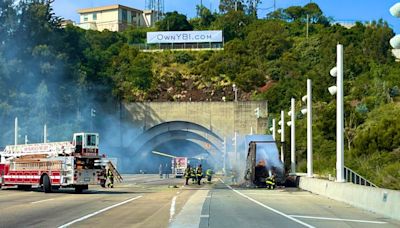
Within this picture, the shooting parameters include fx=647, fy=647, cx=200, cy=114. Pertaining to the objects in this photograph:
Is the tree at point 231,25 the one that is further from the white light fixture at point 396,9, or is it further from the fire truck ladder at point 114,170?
the white light fixture at point 396,9

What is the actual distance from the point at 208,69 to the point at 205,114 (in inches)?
1190

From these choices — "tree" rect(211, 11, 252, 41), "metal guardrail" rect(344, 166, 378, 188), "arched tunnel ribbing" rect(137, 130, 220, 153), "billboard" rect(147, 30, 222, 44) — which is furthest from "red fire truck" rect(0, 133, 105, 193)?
"tree" rect(211, 11, 252, 41)

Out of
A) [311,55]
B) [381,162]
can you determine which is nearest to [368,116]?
[381,162]

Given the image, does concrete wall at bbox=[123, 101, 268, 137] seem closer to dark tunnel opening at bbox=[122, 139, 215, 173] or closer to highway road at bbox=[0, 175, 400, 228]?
dark tunnel opening at bbox=[122, 139, 215, 173]

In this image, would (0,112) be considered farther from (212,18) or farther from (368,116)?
(212,18)

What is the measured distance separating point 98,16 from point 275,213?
7106 inches

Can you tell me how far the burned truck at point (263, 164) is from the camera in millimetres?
43312

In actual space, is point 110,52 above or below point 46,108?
above

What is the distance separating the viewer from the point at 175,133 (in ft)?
369

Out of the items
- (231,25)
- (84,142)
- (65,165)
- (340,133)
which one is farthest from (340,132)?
(231,25)

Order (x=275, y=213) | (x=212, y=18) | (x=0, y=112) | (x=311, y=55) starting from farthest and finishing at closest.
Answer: (x=212, y=18)
(x=311, y=55)
(x=0, y=112)
(x=275, y=213)

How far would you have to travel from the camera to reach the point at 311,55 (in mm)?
134750

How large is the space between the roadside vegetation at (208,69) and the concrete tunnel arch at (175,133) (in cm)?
998

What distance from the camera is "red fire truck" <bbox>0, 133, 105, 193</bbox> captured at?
3400 centimetres
